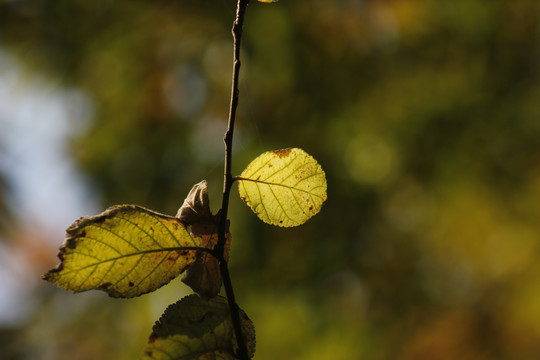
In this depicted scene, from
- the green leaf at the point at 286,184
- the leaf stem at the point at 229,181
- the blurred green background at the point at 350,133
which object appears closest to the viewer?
the leaf stem at the point at 229,181

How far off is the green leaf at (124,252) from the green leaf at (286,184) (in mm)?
87

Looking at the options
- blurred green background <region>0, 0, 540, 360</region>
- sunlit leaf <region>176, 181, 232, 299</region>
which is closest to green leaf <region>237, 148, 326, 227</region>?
sunlit leaf <region>176, 181, 232, 299</region>

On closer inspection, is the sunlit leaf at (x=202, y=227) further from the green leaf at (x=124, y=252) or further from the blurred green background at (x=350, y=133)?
the blurred green background at (x=350, y=133)

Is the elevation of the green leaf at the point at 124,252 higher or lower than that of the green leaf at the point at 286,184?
lower

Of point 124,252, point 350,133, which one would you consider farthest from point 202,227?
point 350,133

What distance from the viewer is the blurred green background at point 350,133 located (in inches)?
121

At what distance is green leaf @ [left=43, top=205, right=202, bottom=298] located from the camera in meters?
0.41

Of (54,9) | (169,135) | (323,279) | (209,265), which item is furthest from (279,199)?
(54,9)

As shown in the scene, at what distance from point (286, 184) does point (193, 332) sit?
175 mm

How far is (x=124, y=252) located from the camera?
1.41ft

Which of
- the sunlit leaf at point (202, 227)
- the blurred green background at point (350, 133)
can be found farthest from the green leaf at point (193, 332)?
the blurred green background at point (350, 133)

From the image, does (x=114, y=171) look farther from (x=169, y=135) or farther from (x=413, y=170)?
(x=413, y=170)

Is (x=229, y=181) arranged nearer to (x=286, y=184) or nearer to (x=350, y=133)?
(x=286, y=184)

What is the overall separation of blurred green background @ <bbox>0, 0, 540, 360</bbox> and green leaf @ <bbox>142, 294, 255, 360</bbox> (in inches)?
98.2
